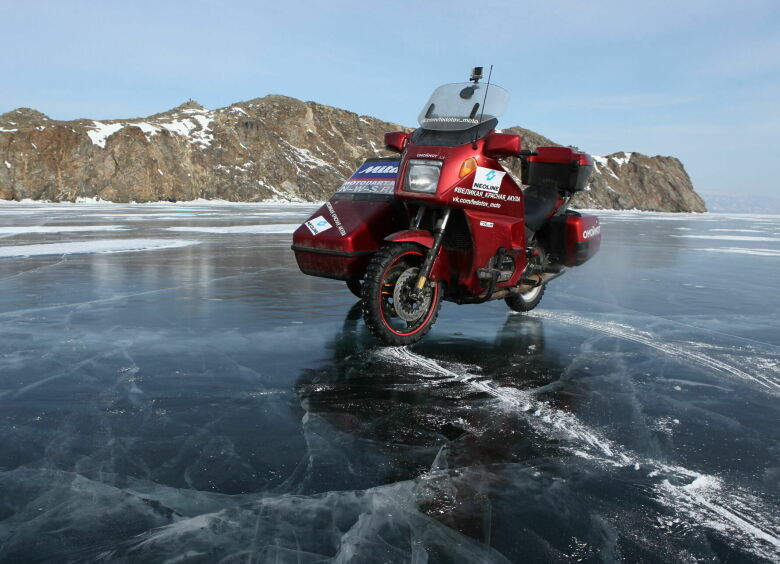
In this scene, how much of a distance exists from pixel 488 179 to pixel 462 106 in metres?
0.75

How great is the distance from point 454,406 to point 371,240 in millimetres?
2312

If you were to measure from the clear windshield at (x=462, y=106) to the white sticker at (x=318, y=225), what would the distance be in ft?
4.14

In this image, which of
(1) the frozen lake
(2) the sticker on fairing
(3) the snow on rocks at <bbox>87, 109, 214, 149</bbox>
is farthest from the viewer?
(3) the snow on rocks at <bbox>87, 109, 214, 149</bbox>

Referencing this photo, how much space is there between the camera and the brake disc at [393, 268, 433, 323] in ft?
16.1

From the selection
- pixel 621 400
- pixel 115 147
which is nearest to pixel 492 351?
pixel 621 400

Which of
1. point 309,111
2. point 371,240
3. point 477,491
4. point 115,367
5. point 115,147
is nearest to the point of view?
point 477,491

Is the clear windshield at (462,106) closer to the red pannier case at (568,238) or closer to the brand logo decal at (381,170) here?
the brand logo decal at (381,170)

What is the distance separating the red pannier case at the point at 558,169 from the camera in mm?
6719

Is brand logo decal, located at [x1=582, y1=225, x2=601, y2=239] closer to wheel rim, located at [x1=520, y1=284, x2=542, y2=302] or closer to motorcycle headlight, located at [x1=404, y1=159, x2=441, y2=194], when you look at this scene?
wheel rim, located at [x1=520, y1=284, x2=542, y2=302]

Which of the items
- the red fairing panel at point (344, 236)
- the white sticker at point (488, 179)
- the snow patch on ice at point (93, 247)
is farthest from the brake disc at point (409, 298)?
the snow patch on ice at point (93, 247)

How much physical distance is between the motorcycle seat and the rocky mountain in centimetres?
5835

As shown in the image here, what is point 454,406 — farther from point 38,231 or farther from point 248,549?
point 38,231

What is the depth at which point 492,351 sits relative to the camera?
4.90 metres

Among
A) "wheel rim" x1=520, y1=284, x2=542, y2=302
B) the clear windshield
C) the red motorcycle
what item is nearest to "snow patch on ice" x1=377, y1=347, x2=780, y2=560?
the red motorcycle
